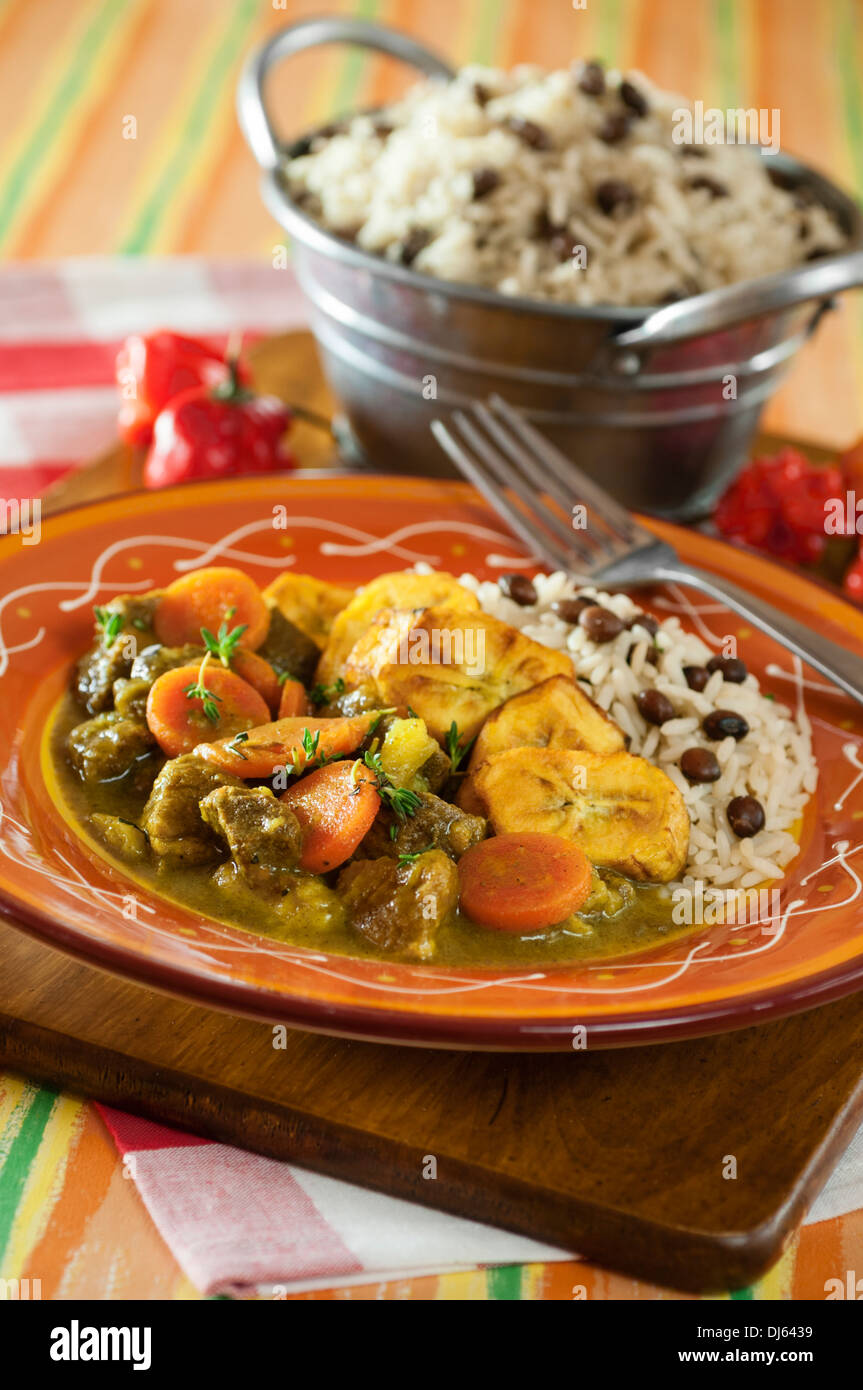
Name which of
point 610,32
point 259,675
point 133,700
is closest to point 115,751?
point 133,700

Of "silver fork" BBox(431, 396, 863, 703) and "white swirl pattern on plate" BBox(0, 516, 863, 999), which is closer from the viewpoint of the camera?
"white swirl pattern on plate" BBox(0, 516, 863, 999)

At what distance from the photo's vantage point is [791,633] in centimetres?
344

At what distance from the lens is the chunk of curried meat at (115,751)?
3096mm

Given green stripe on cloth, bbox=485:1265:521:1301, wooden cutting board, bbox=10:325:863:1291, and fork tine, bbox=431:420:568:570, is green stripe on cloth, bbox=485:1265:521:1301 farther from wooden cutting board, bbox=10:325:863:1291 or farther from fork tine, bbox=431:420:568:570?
fork tine, bbox=431:420:568:570

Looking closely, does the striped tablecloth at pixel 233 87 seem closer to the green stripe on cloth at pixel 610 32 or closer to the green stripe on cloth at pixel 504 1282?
the green stripe on cloth at pixel 610 32

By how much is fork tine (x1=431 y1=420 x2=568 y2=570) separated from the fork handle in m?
0.36

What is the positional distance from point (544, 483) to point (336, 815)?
1566mm

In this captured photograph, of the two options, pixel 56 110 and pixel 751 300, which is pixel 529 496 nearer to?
pixel 751 300

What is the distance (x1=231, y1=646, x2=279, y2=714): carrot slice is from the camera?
322cm

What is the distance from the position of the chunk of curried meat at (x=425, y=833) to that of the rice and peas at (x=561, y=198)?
1990 millimetres

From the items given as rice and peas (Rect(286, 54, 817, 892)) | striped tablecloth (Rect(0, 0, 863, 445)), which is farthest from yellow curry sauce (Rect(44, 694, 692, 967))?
striped tablecloth (Rect(0, 0, 863, 445))

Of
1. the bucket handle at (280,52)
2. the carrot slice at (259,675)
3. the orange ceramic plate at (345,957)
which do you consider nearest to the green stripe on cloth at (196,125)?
the bucket handle at (280,52)

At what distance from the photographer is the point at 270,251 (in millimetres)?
7781

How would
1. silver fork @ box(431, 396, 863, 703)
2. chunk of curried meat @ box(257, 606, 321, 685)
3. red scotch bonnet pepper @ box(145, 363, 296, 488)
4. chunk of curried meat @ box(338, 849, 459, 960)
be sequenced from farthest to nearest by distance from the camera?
1. red scotch bonnet pepper @ box(145, 363, 296, 488)
2. silver fork @ box(431, 396, 863, 703)
3. chunk of curried meat @ box(257, 606, 321, 685)
4. chunk of curried meat @ box(338, 849, 459, 960)
